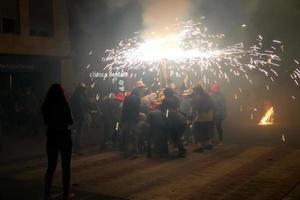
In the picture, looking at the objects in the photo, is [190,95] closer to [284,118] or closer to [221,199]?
[221,199]

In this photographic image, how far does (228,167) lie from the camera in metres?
9.66

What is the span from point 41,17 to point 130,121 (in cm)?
1020

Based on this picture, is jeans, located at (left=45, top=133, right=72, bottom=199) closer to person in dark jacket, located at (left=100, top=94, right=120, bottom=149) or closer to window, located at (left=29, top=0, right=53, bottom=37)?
person in dark jacket, located at (left=100, top=94, right=120, bottom=149)

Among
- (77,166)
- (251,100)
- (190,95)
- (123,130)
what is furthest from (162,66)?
(251,100)

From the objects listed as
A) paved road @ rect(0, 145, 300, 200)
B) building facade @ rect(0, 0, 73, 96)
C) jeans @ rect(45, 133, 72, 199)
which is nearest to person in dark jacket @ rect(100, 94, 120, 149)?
Answer: paved road @ rect(0, 145, 300, 200)

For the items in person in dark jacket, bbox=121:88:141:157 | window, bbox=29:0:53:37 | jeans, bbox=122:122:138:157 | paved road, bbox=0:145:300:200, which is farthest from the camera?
window, bbox=29:0:53:37

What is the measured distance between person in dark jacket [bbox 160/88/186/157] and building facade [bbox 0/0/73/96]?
29.7ft

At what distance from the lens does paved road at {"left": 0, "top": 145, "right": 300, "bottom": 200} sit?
25.0ft

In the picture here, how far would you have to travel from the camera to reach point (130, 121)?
1125 cm

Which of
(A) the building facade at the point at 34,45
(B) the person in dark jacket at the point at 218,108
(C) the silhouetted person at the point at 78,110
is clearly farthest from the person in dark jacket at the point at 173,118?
(A) the building facade at the point at 34,45

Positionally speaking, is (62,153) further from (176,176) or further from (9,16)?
(9,16)

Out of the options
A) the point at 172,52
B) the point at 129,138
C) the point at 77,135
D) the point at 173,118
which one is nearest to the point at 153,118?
the point at 173,118

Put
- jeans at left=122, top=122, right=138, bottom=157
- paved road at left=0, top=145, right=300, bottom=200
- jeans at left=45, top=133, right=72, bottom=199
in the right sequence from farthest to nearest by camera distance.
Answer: jeans at left=122, top=122, right=138, bottom=157 → paved road at left=0, top=145, right=300, bottom=200 → jeans at left=45, top=133, right=72, bottom=199

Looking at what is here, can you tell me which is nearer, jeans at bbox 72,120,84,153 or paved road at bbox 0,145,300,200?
paved road at bbox 0,145,300,200
